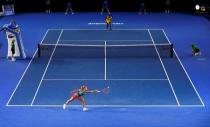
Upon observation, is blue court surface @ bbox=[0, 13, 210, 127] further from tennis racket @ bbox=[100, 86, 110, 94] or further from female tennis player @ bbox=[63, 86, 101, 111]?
female tennis player @ bbox=[63, 86, 101, 111]

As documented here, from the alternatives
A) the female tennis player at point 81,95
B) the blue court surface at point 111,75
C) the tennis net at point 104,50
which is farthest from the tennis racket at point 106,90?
the tennis net at point 104,50

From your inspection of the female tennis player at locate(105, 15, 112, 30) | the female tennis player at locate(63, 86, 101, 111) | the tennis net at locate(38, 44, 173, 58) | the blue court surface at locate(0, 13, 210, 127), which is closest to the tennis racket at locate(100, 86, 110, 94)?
the blue court surface at locate(0, 13, 210, 127)

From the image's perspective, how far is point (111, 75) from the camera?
2758 centimetres

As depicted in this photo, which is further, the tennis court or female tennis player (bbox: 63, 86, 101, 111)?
the tennis court

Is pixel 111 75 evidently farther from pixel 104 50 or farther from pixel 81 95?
pixel 81 95

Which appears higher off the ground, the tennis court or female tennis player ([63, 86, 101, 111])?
female tennis player ([63, 86, 101, 111])

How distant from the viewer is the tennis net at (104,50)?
31719 millimetres

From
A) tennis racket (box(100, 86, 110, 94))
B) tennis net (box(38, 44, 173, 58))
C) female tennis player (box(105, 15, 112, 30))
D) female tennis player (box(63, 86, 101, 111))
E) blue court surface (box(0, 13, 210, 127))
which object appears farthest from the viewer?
female tennis player (box(105, 15, 112, 30))

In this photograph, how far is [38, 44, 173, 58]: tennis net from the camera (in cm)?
3172

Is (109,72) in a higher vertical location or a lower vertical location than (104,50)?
lower

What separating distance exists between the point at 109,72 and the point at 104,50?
479 centimetres

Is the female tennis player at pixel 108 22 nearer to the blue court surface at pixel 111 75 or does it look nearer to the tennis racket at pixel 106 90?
the blue court surface at pixel 111 75

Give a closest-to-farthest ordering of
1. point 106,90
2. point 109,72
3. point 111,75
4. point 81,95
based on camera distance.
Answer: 1. point 81,95
2. point 106,90
3. point 111,75
4. point 109,72

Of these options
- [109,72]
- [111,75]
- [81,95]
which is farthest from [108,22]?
[81,95]
